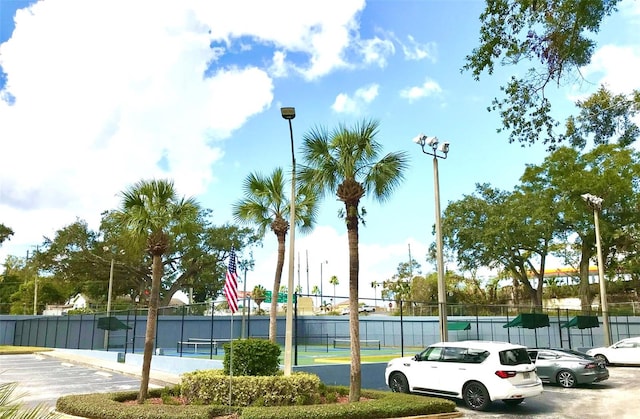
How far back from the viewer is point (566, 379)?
61.6ft

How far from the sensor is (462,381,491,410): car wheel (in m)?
14.1

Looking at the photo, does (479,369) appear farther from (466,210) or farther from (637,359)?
(466,210)

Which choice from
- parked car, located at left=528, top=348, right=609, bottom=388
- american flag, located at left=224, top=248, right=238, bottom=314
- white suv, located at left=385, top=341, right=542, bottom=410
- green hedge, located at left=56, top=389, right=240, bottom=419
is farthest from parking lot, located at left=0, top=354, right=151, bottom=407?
parked car, located at left=528, top=348, right=609, bottom=388

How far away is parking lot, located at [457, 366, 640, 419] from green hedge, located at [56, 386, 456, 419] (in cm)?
170

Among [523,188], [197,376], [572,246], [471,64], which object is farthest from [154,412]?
[572,246]

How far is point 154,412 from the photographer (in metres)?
11.8

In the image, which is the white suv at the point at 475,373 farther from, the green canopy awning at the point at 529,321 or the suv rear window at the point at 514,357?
the green canopy awning at the point at 529,321

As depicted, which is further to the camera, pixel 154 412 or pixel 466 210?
pixel 466 210

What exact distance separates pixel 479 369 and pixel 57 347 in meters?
39.2

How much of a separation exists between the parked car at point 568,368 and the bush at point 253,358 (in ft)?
33.8

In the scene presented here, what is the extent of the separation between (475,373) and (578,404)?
3.56 meters

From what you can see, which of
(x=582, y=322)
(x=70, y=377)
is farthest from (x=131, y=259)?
(x=582, y=322)

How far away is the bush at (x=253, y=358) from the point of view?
574 inches

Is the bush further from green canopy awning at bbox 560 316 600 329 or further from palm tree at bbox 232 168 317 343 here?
green canopy awning at bbox 560 316 600 329
